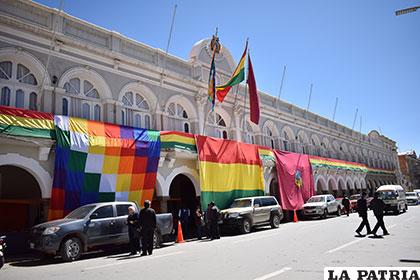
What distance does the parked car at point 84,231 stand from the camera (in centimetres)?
977

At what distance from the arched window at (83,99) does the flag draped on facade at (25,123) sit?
2.66m

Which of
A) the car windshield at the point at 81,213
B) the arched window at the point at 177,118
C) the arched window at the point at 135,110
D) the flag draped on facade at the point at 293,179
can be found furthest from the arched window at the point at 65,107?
the flag draped on facade at the point at 293,179

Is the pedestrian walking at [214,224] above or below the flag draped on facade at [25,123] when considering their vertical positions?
below

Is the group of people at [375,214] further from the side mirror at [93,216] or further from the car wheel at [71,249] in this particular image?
the car wheel at [71,249]

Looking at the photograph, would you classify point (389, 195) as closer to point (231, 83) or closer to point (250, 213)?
point (250, 213)

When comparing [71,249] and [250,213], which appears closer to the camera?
[71,249]

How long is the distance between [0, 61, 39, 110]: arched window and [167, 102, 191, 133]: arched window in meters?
7.59

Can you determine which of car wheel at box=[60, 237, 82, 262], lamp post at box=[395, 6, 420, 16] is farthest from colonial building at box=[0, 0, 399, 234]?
lamp post at box=[395, 6, 420, 16]

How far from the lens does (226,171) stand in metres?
19.5

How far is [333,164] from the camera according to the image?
33.7 metres

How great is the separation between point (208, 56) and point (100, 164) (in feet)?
40.6

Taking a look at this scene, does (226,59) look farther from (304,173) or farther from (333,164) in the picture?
(333,164)

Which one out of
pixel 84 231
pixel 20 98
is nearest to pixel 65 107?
pixel 20 98

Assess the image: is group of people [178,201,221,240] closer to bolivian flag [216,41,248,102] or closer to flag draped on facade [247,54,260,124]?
bolivian flag [216,41,248,102]
